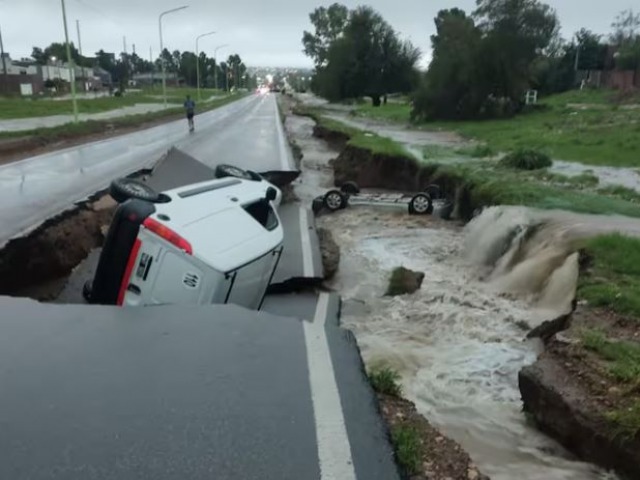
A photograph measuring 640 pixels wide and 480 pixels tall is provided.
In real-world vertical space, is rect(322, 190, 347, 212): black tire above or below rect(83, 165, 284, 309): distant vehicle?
below

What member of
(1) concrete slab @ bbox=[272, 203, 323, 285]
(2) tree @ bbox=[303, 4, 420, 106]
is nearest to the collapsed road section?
(1) concrete slab @ bbox=[272, 203, 323, 285]

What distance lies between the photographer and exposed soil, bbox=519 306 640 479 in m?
4.57

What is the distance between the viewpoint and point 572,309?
743 cm

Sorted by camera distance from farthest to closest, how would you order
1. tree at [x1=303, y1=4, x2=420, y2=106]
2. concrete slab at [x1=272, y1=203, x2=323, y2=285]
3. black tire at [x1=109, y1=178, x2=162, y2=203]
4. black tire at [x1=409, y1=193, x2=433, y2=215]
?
1. tree at [x1=303, y1=4, x2=420, y2=106]
2. black tire at [x1=409, y1=193, x2=433, y2=215]
3. concrete slab at [x1=272, y1=203, x2=323, y2=285]
4. black tire at [x1=109, y1=178, x2=162, y2=203]

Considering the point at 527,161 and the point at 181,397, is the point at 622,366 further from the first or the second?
the point at 527,161

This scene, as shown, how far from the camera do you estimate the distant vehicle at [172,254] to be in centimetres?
500

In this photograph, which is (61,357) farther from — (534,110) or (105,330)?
(534,110)

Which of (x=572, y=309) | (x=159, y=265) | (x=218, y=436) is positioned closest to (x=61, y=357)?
(x=159, y=265)

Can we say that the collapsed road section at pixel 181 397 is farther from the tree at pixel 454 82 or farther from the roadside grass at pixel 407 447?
the tree at pixel 454 82

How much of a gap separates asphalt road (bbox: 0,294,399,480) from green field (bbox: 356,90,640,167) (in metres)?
18.1

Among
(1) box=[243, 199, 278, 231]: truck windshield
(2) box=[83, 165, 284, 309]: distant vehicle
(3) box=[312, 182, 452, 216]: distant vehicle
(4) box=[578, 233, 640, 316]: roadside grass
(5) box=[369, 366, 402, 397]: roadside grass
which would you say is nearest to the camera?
(5) box=[369, 366, 402, 397]: roadside grass

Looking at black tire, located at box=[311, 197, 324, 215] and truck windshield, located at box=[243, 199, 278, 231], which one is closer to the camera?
truck windshield, located at box=[243, 199, 278, 231]

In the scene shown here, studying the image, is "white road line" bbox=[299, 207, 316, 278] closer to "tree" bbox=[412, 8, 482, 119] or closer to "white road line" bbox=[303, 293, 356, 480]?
"white road line" bbox=[303, 293, 356, 480]

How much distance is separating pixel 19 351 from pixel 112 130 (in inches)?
1278
